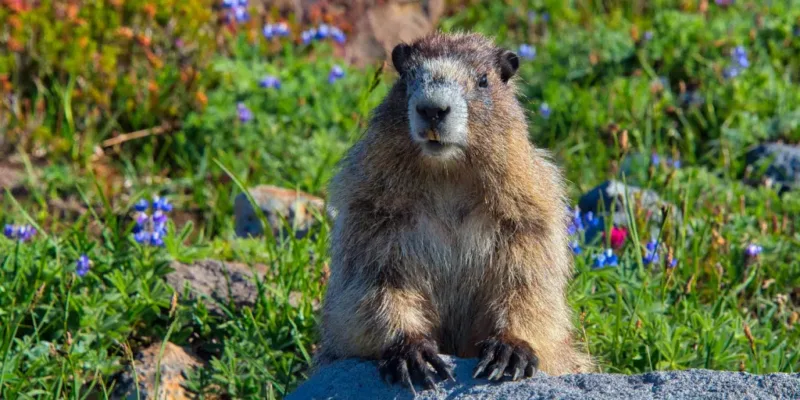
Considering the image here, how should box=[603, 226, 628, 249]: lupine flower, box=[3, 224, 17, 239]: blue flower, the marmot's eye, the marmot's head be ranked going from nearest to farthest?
1. the marmot's head
2. the marmot's eye
3. box=[3, 224, 17, 239]: blue flower
4. box=[603, 226, 628, 249]: lupine flower

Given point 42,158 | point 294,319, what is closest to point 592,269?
point 294,319

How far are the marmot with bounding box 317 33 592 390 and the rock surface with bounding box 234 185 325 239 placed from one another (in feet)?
5.21

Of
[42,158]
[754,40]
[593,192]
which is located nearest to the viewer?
[593,192]

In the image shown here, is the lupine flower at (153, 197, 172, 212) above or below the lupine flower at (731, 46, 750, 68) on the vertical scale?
below

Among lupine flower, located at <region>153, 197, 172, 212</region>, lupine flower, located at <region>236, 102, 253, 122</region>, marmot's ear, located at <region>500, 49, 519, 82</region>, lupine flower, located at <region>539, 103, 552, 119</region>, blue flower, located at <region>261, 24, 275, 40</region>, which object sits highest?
blue flower, located at <region>261, 24, 275, 40</region>

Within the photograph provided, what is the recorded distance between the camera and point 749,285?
5176 mm

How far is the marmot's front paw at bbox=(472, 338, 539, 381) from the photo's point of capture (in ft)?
11.6

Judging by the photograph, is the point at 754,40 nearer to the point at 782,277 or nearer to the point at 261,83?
the point at 782,277

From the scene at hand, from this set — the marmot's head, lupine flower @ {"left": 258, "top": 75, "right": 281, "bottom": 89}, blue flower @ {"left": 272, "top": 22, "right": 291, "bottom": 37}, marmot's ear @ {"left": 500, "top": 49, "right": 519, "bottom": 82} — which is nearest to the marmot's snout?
the marmot's head

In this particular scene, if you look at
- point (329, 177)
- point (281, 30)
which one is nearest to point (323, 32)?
point (281, 30)

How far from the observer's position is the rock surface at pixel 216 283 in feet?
15.7

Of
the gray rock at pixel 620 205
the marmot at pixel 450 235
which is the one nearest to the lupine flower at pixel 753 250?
the gray rock at pixel 620 205

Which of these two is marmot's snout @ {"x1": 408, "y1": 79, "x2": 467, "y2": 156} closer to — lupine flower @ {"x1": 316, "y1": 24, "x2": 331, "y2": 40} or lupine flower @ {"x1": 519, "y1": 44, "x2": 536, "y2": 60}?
lupine flower @ {"x1": 519, "y1": 44, "x2": 536, "y2": 60}

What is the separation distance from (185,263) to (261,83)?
208 centimetres
